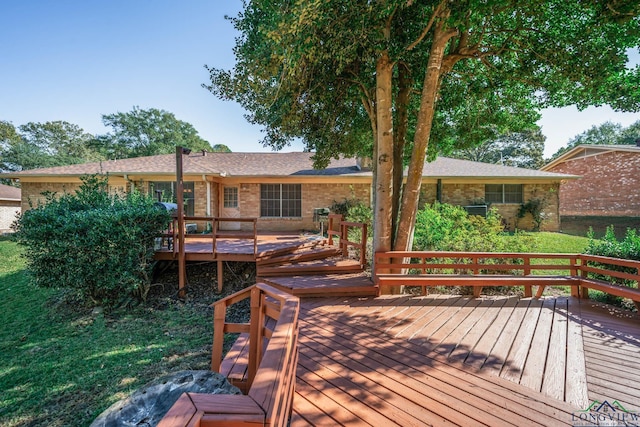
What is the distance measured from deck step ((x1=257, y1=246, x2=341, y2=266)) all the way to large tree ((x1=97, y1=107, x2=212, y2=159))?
29212 mm

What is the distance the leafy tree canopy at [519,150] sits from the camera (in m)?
33.9

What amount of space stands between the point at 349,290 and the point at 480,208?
409 inches

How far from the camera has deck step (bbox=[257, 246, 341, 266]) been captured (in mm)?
6191

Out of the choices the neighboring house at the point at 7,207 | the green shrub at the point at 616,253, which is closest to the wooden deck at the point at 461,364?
the green shrub at the point at 616,253

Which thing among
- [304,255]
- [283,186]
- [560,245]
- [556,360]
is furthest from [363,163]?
[556,360]

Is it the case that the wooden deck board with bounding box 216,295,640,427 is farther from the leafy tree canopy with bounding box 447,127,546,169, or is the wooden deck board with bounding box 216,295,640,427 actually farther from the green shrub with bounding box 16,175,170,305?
the leafy tree canopy with bounding box 447,127,546,169

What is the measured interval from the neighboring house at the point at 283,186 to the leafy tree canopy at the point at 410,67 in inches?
198

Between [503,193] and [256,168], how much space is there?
463 inches

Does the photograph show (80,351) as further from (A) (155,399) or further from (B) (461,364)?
(B) (461,364)

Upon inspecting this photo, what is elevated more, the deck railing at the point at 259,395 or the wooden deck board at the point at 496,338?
the deck railing at the point at 259,395

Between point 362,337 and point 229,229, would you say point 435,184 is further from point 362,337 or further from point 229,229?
point 362,337

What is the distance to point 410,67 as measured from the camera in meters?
5.82

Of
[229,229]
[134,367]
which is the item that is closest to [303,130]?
[134,367]

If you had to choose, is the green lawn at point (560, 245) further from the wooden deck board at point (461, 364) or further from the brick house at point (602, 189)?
the brick house at point (602, 189)
